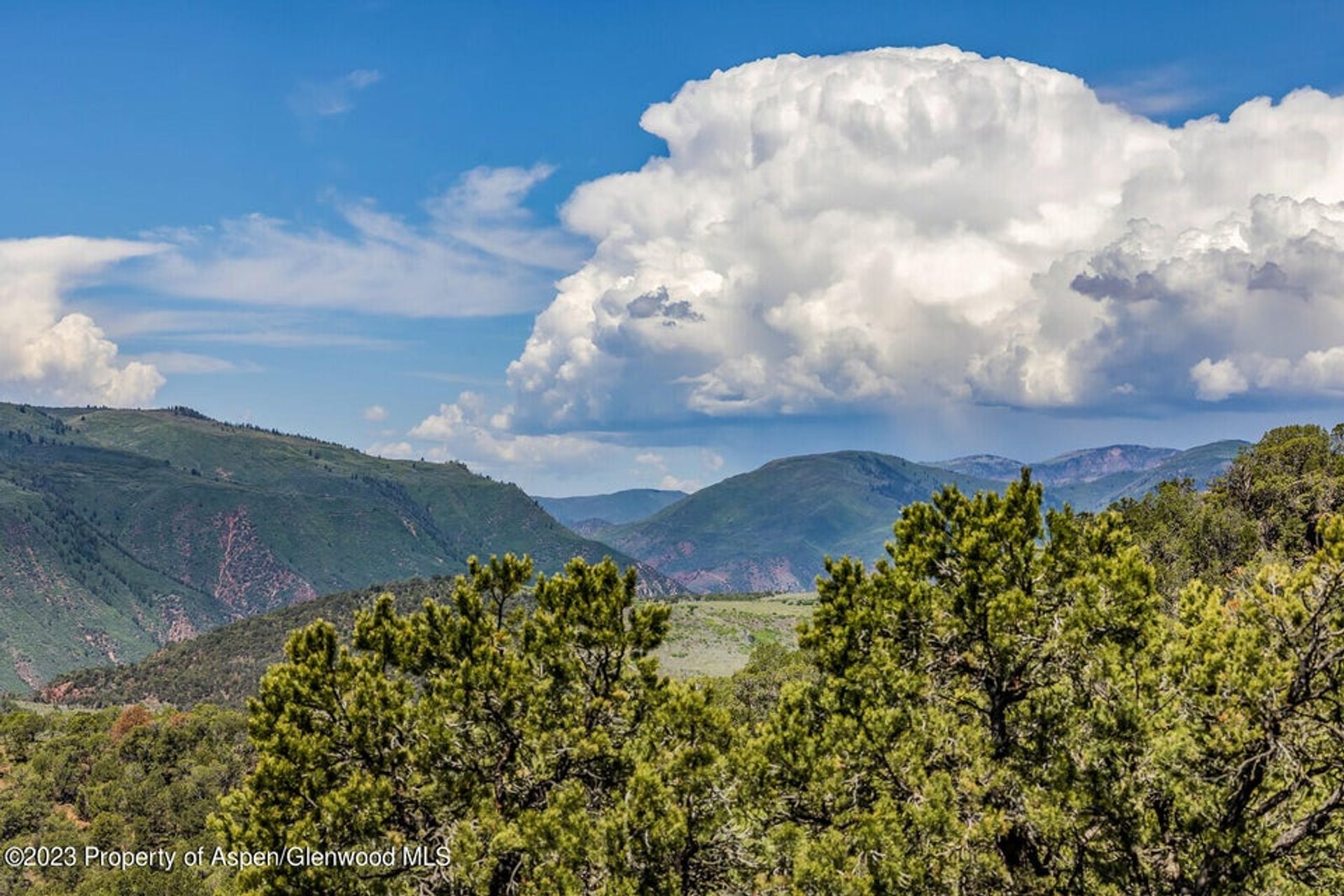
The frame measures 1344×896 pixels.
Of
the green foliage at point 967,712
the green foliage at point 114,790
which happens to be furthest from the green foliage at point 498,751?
the green foliage at point 114,790

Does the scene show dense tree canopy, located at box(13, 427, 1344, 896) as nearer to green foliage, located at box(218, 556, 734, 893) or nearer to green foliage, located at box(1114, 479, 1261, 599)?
green foliage, located at box(218, 556, 734, 893)

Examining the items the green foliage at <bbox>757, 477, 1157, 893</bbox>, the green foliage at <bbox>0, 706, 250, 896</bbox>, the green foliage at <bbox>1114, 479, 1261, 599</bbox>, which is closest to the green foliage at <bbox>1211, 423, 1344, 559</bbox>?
the green foliage at <bbox>1114, 479, 1261, 599</bbox>

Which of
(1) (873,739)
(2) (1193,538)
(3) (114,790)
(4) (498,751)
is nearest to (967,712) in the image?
(1) (873,739)

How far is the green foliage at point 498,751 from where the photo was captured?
66.5 feet

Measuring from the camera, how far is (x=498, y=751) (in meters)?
23.2

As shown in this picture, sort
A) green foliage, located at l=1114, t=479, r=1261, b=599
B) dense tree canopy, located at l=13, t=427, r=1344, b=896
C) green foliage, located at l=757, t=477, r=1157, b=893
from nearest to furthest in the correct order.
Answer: dense tree canopy, located at l=13, t=427, r=1344, b=896 → green foliage, located at l=757, t=477, r=1157, b=893 → green foliage, located at l=1114, t=479, r=1261, b=599

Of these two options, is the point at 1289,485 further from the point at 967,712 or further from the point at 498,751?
the point at 498,751

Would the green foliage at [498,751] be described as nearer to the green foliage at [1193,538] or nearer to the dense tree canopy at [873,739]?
the dense tree canopy at [873,739]

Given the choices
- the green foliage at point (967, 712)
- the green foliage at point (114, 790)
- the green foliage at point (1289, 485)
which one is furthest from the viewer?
the green foliage at point (114, 790)

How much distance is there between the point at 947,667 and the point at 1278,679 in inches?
320

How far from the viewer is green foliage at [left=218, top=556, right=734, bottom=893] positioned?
20.3m

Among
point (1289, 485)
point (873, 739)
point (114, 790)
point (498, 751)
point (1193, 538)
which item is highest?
point (1289, 485)

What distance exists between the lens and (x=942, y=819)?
19391 mm

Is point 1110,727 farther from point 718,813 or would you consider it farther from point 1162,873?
point 718,813
